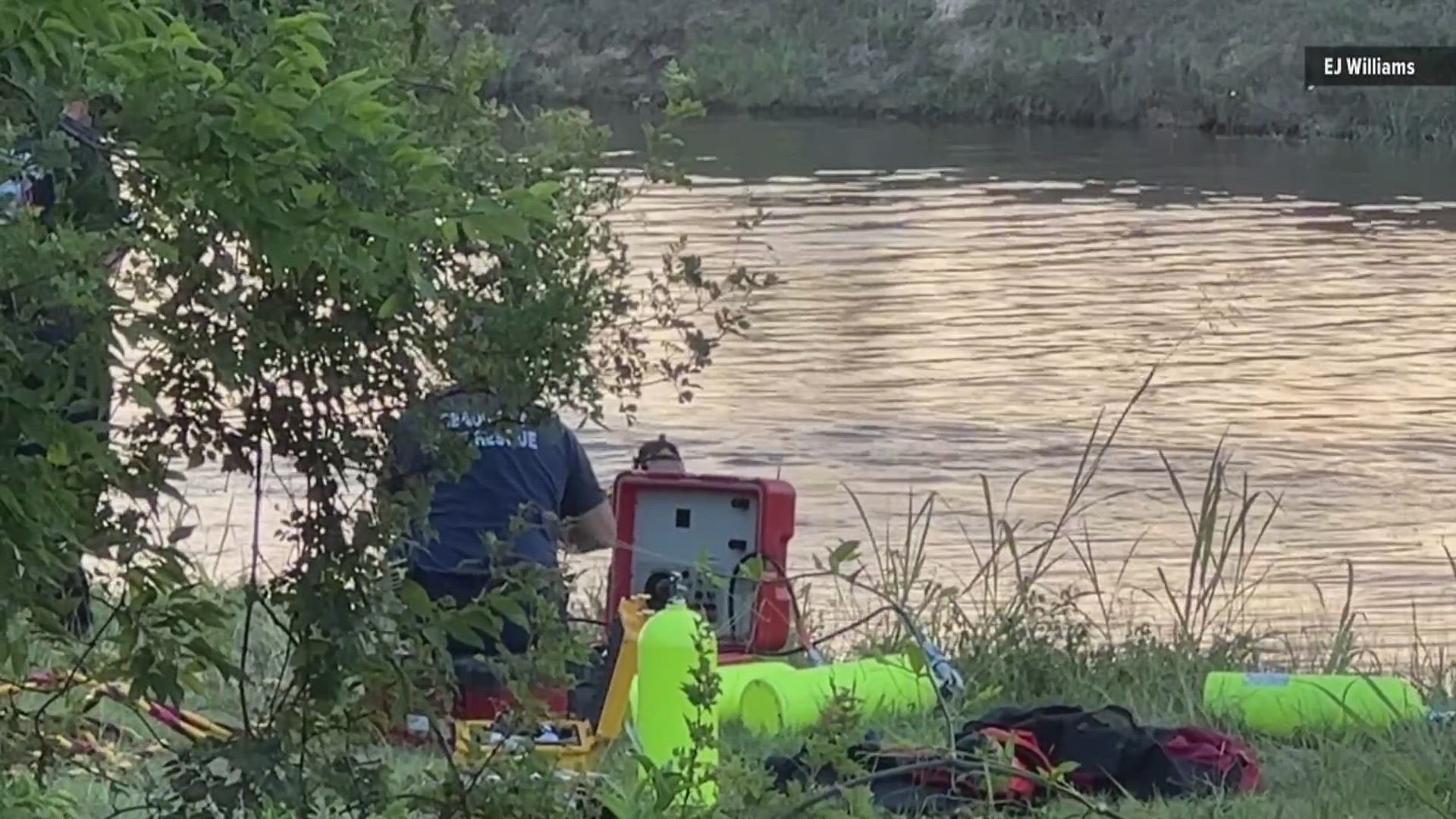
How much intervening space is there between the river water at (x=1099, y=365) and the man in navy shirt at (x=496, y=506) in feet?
1.58

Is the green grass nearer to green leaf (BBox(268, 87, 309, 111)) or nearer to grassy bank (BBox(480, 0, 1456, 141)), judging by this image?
green leaf (BBox(268, 87, 309, 111))

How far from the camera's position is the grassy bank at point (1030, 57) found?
2909 centimetres

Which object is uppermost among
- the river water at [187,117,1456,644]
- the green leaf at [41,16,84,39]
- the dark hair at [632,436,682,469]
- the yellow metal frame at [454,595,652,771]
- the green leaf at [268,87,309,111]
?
the green leaf at [41,16,84,39]

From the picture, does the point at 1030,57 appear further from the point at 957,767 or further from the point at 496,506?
the point at 957,767

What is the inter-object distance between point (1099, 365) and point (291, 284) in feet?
35.8

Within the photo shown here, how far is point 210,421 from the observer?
241cm

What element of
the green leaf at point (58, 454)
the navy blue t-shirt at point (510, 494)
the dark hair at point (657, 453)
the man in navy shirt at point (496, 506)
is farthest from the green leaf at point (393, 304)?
the dark hair at point (657, 453)

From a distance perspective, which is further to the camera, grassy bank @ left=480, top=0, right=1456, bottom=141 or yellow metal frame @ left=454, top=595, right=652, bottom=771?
grassy bank @ left=480, top=0, right=1456, bottom=141

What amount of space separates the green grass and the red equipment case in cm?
27

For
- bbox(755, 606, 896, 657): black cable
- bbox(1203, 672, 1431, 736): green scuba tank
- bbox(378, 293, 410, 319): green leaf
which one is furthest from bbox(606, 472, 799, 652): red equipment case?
bbox(378, 293, 410, 319): green leaf

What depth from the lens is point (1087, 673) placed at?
552cm

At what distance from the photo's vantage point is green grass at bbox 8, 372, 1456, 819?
10.0 feet

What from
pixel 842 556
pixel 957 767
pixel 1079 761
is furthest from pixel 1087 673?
pixel 842 556

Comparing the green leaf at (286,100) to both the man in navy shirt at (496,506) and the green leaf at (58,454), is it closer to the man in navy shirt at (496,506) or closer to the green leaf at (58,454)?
the green leaf at (58,454)
